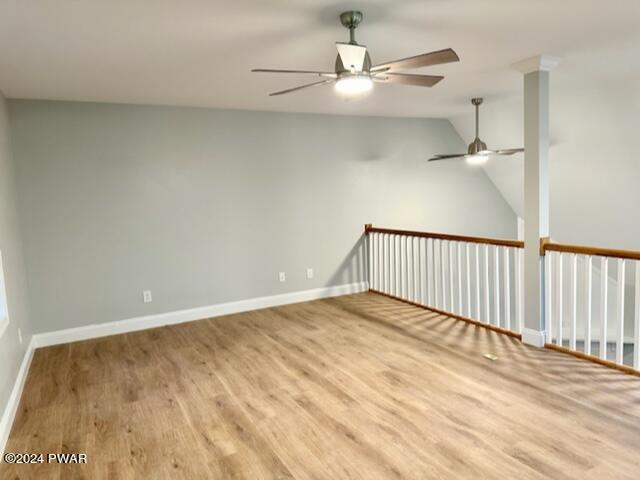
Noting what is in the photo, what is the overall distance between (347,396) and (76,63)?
3063 mm

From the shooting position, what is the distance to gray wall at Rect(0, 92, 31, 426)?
2865 millimetres

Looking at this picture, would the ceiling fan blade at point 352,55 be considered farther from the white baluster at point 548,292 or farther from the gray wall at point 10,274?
the gray wall at point 10,274

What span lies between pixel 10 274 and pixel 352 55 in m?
3.03

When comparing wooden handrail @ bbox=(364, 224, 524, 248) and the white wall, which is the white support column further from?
the white wall

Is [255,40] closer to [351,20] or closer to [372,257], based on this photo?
[351,20]

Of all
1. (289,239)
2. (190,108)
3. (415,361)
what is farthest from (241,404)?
(190,108)

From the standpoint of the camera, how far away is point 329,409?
2.79 m

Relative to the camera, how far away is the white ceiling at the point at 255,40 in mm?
2400

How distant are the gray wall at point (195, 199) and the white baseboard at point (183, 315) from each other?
0.08 meters

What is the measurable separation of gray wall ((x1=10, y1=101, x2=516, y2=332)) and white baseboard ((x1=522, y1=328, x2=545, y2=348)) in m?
2.51

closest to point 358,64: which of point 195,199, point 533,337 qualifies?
point 533,337

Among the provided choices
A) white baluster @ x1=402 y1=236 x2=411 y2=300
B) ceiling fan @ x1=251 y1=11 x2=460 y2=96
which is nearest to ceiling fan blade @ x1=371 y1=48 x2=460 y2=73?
ceiling fan @ x1=251 y1=11 x2=460 y2=96

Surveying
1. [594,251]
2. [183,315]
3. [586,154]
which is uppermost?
[586,154]

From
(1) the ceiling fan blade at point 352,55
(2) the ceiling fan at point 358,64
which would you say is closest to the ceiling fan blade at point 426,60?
(2) the ceiling fan at point 358,64
